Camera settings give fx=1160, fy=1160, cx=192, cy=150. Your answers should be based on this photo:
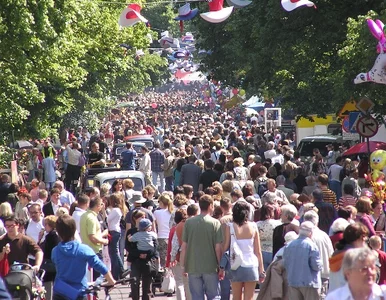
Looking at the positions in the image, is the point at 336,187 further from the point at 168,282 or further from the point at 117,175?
the point at 168,282

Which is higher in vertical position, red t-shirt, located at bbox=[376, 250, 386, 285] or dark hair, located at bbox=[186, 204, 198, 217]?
dark hair, located at bbox=[186, 204, 198, 217]

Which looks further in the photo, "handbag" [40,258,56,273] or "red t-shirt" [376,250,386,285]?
"handbag" [40,258,56,273]

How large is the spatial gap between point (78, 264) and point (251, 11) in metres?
22.3

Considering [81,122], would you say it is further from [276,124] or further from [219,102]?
[219,102]

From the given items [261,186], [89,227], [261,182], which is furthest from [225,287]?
[261,182]

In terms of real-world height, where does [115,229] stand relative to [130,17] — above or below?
below

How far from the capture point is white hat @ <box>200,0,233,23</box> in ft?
82.5

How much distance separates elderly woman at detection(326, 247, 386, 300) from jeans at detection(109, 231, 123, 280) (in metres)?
10.2

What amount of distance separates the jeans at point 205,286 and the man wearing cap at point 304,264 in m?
1.67

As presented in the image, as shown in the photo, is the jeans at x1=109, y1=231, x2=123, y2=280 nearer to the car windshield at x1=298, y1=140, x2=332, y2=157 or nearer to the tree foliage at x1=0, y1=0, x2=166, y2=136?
the tree foliage at x1=0, y1=0, x2=166, y2=136

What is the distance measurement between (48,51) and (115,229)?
17.9ft

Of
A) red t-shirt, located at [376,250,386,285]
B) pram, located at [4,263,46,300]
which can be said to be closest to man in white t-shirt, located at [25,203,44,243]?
pram, located at [4,263,46,300]

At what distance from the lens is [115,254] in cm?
1762

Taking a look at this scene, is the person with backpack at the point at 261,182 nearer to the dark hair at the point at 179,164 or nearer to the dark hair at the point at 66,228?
the dark hair at the point at 179,164
